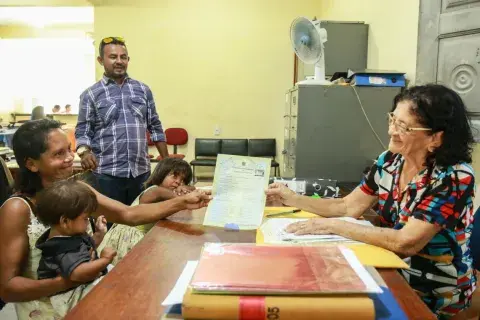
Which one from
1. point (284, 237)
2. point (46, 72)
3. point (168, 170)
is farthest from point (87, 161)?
point (46, 72)

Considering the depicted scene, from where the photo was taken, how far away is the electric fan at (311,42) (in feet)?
9.88

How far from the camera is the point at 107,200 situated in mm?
1650

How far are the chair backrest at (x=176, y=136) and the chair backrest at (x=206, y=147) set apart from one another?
26 cm

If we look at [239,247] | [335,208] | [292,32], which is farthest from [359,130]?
[239,247]

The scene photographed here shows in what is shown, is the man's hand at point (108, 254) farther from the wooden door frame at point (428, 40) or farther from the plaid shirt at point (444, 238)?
the wooden door frame at point (428, 40)

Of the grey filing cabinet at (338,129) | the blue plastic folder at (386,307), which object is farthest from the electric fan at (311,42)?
the blue plastic folder at (386,307)

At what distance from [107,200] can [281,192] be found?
701 mm

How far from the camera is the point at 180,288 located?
2.95ft

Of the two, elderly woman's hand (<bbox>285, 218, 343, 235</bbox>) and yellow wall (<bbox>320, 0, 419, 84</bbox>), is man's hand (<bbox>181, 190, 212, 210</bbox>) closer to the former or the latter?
elderly woman's hand (<bbox>285, 218, 343, 235</bbox>)

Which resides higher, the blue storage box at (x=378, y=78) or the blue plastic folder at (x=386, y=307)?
the blue storage box at (x=378, y=78)

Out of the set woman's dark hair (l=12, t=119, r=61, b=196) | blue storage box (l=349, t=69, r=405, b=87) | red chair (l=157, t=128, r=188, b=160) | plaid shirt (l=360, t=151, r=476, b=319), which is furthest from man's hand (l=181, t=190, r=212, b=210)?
red chair (l=157, t=128, r=188, b=160)

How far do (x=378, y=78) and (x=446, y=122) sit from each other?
1690 mm

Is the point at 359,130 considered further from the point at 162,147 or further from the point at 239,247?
the point at 239,247

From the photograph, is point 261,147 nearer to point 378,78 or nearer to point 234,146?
point 234,146
